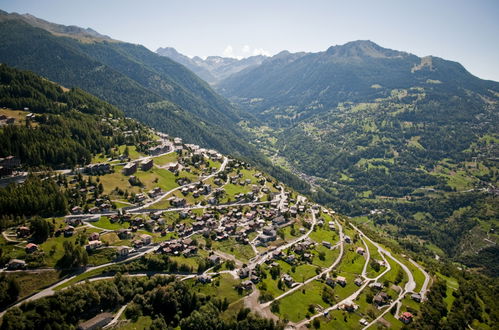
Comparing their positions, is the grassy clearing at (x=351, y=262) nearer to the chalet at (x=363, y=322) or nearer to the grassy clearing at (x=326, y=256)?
the grassy clearing at (x=326, y=256)

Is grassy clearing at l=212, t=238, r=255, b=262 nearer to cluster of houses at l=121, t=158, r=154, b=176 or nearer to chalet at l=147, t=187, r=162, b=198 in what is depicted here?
chalet at l=147, t=187, r=162, b=198

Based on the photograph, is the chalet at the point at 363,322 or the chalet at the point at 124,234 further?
the chalet at the point at 124,234

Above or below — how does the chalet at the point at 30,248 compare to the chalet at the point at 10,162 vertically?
below

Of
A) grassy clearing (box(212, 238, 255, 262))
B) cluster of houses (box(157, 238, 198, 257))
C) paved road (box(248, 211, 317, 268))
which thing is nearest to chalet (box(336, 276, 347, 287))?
paved road (box(248, 211, 317, 268))

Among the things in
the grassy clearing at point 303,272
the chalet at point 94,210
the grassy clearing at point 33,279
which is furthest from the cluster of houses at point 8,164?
the grassy clearing at point 303,272

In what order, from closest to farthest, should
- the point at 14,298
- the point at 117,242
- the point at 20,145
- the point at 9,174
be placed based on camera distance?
the point at 14,298 → the point at 117,242 → the point at 9,174 → the point at 20,145

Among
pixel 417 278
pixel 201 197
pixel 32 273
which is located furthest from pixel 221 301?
pixel 417 278

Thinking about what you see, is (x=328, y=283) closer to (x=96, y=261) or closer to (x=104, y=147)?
(x=96, y=261)
